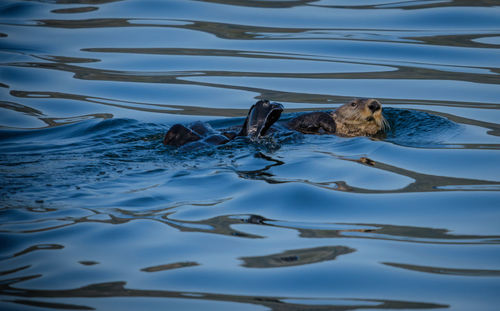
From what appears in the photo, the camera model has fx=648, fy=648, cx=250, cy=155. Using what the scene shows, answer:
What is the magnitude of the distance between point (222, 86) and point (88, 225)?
5508mm

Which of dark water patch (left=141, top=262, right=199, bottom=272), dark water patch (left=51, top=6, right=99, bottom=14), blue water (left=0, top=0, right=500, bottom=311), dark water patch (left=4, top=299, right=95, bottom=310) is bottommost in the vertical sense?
dark water patch (left=4, top=299, right=95, bottom=310)

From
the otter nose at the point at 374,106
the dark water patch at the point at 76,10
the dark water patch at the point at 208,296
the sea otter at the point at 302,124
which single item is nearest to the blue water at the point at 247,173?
the dark water patch at the point at 208,296

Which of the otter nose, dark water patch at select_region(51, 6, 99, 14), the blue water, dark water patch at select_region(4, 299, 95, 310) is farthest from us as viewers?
dark water patch at select_region(51, 6, 99, 14)

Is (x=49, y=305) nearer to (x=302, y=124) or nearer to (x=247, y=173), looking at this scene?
(x=247, y=173)

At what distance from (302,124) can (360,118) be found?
650 millimetres

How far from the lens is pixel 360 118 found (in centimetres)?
707

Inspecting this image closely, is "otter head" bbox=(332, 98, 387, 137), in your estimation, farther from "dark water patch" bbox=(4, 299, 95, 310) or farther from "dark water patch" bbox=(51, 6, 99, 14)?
"dark water patch" bbox=(51, 6, 99, 14)

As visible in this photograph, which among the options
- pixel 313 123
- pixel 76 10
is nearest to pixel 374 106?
pixel 313 123

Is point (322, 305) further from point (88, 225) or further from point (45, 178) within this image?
point (45, 178)

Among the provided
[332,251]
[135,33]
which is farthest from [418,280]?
[135,33]

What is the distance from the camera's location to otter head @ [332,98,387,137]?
697 centimetres

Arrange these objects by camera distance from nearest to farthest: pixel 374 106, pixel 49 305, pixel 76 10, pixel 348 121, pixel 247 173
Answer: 1. pixel 49 305
2. pixel 247 173
3. pixel 374 106
4. pixel 348 121
5. pixel 76 10

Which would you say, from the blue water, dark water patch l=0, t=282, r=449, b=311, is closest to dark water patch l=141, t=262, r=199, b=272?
the blue water

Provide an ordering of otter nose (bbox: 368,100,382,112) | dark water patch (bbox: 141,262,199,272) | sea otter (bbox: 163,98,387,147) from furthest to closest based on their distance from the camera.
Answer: otter nose (bbox: 368,100,382,112), sea otter (bbox: 163,98,387,147), dark water patch (bbox: 141,262,199,272)
